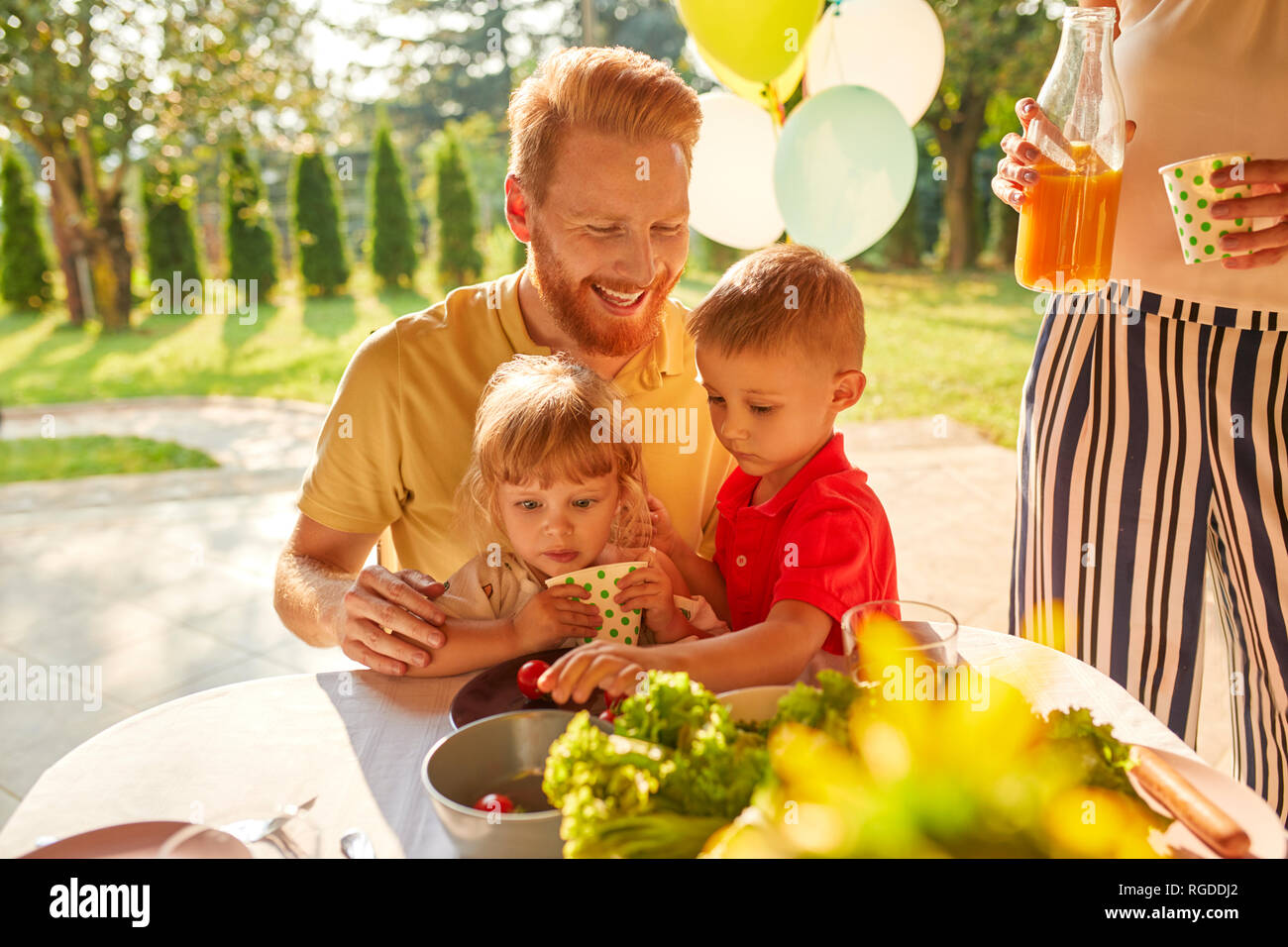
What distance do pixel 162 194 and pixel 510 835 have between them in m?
11.0

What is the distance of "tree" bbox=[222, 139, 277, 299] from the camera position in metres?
11.7

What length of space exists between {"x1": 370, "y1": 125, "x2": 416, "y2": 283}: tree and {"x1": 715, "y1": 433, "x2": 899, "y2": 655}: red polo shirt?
11.9 metres

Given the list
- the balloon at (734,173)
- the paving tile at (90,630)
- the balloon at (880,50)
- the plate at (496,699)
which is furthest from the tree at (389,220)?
the plate at (496,699)

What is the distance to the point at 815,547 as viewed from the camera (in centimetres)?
147

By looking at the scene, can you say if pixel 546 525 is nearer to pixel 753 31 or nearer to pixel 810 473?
pixel 810 473

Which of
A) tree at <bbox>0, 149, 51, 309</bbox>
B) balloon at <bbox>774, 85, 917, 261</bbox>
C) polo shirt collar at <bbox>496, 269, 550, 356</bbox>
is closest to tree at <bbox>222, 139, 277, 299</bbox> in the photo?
tree at <bbox>0, 149, 51, 309</bbox>

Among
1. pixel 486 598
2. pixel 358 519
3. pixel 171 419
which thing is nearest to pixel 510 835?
pixel 486 598

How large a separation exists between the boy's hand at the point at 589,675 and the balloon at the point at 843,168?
193cm

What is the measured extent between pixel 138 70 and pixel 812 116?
8.56 m

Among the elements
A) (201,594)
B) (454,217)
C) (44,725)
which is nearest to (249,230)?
(454,217)

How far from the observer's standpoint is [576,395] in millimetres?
1618

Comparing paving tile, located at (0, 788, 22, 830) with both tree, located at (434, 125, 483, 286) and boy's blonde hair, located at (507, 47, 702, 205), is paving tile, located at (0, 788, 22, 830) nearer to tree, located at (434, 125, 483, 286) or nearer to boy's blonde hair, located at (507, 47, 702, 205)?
boy's blonde hair, located at (507, 47, 702, 205)
